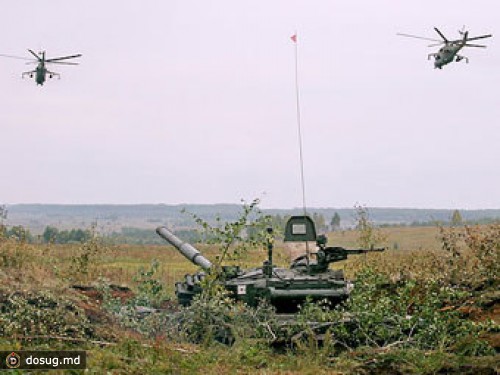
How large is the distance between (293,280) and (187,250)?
15.1ft

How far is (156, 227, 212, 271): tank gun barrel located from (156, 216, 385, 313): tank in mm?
909

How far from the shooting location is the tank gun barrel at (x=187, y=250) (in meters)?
16.7

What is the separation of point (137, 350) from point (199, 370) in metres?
0.99

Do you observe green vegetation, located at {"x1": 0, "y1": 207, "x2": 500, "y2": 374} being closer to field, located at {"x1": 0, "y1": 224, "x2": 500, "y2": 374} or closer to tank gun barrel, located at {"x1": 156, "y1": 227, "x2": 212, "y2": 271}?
field, located at {"x1": 0, "y1": 224, "x2": 500, "y2": 374}

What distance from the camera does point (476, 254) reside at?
16.4 m

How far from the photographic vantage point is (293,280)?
13.4 meters

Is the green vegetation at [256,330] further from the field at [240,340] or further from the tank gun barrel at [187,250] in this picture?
the tank gun barrel at [187,250]

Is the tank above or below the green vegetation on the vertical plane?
above

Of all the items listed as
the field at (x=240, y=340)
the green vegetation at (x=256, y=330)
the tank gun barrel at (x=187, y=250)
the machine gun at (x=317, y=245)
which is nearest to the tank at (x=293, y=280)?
the machine gun at (x=317, y=245)

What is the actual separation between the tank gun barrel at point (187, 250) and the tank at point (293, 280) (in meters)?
0.91

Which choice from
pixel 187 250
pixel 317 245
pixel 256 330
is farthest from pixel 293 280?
pixel 187 250

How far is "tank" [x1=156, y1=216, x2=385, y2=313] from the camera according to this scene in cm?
1327

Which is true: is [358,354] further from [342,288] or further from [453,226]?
[453,226]

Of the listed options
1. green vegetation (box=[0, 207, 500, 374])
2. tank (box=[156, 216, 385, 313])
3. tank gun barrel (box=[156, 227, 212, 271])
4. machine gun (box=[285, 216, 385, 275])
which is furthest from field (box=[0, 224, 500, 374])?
tank gun barrel (box=[156, 227, 212, 271])
